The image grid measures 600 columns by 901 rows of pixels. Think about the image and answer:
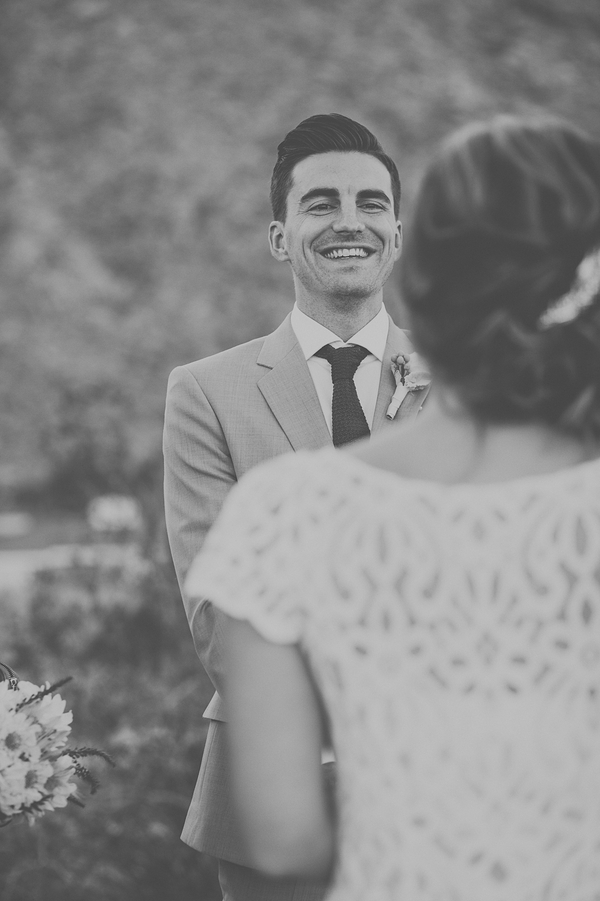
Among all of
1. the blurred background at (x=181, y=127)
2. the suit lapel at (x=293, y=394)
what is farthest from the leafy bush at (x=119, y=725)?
the blurred background at (x=181, y=127)

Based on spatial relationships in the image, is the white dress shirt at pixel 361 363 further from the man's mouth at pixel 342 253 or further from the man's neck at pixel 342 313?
the man's mouth at pixel 342 253

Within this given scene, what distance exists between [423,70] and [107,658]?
703 cm

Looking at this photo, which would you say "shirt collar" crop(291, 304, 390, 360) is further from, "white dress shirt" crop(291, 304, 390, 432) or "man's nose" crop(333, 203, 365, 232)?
"man's nose" crop(333, 203, 365, 232)

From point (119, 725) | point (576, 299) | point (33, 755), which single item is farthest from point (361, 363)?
point (119, 725)

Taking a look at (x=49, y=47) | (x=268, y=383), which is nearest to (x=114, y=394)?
(x=49, y=47)

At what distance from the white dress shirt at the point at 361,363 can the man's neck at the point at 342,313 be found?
0.7 inches

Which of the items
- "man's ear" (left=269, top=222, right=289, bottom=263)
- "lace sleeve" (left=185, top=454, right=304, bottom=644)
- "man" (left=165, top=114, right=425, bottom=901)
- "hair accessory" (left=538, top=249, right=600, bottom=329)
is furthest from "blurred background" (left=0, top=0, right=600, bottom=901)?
"hair accessory" (left=538, top=249, right=600, bottom=329)

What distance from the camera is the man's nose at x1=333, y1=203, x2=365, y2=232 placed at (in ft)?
9.30

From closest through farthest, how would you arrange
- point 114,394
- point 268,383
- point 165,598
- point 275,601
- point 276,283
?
point 275,601 → point 268,383 → point 165,598 → point 114,394 → point 276,283

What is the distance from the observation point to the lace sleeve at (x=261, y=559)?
1.34m

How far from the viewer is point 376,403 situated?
111 inches

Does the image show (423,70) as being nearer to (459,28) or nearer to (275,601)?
(459,28)

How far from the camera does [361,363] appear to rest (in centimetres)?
289

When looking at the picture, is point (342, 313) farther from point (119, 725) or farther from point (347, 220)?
point (119, 725)
